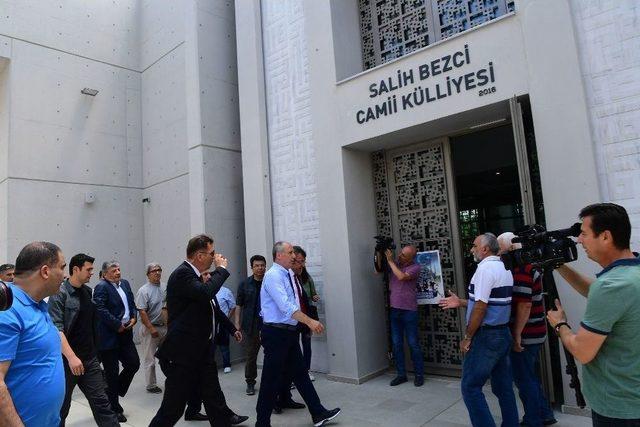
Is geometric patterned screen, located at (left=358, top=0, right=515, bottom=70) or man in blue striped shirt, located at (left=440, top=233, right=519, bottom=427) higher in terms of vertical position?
geometric patterned screen, located at (left=358, top=0, right=515, bottom=70)

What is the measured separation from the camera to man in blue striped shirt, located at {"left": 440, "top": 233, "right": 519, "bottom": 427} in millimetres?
3520

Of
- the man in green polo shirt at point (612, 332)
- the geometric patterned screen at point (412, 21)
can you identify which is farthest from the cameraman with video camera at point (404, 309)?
the man in green polo shirt at point (612, 332)

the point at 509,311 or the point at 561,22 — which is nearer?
the point at 509,311

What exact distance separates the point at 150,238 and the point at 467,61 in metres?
7.28

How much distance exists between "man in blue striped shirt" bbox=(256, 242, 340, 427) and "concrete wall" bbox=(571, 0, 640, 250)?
305 cm

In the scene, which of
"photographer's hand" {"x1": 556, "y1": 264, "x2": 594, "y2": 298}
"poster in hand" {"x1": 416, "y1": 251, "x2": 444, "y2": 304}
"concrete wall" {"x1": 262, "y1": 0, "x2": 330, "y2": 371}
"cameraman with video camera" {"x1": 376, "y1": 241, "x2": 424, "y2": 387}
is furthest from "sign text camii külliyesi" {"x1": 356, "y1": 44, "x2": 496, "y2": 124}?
"photographer's hand" {"x1": 556, "y1": 264, "x2": 594, "y2": 298}

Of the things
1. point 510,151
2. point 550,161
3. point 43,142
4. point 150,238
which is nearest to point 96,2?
point 43,142

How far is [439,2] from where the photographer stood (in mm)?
5863

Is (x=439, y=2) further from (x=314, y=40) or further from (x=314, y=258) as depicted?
(x=314, y=258)

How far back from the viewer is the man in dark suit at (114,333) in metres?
5.06

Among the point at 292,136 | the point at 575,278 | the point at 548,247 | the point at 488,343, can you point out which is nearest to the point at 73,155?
the point at 292,136

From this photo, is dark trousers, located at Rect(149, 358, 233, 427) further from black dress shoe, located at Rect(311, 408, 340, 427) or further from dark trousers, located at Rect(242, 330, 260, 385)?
dark trousers, located at Rect(242, 330, 260, 385)

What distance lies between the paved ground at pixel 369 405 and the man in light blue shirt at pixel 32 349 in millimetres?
2790

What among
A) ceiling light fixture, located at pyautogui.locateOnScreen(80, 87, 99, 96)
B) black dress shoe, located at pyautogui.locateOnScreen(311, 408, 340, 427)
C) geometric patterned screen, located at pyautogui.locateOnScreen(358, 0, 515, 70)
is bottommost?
black dress shoe, located at pyautogui.locateOnScreen(311, 408, 340, 427)
